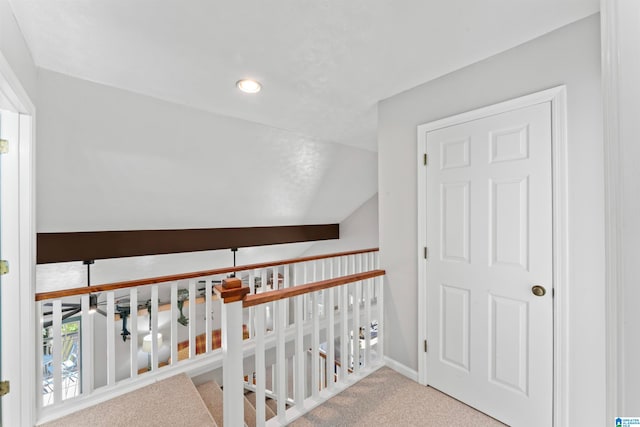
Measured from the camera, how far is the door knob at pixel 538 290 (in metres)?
1.64

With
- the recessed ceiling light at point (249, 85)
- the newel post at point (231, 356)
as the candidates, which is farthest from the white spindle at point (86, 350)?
the recessed ceiling light at point (249, 85)

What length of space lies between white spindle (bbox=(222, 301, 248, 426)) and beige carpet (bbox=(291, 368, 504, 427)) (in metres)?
0.50

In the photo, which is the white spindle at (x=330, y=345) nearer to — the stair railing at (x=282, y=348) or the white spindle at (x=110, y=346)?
the stair railing at (x=282, y=348)

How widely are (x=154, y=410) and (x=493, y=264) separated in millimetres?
2580

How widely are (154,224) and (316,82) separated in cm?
260

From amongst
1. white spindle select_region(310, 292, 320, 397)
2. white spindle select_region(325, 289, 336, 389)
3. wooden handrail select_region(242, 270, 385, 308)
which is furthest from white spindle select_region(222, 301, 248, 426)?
white spindle select_region(325, 289, 336, 389)

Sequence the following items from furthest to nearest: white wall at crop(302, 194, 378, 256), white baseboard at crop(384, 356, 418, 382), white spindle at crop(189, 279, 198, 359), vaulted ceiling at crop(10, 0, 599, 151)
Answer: white wall at crop(302, 194, 378, 256) → white spindle at crop(189, 279, 198, 359) → white baseboard at crop(384, 356, 418, 382) → vaulted ceiling at crop(10, 0, 599, 151)

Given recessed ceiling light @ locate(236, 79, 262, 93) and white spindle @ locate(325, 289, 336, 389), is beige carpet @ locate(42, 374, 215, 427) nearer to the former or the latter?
→ white spindle @ locate(325, 289, 336, 389)

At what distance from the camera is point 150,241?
11.2ft

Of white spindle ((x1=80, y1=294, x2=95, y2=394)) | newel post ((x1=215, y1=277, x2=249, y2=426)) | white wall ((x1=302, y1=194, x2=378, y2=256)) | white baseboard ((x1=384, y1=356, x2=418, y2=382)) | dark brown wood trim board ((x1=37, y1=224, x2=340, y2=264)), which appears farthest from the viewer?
white wall ((x1=302, y1=194, x2=378, y2=256))

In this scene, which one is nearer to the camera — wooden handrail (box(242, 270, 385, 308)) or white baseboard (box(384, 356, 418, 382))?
wooden handrail (box(242, 270, 385, 308))

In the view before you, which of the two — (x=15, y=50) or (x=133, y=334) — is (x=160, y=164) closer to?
(x=15, y=50)

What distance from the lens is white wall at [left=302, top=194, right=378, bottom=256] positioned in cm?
504

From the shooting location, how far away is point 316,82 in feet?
7.26
